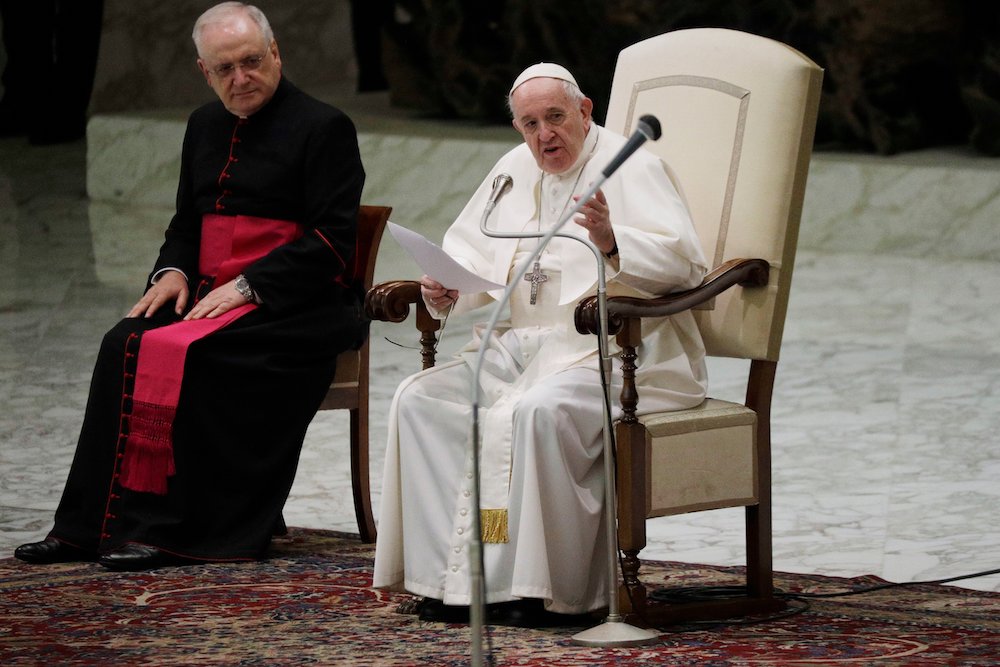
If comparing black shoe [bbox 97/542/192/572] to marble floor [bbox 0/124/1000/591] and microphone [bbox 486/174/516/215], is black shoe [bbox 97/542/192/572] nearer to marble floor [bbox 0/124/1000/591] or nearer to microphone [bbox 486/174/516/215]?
marble floor [bbox 0/124/1000/591]

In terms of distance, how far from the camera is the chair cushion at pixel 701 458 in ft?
13.8

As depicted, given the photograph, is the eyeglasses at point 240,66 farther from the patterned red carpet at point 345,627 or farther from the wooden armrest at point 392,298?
the patterned red carpet at point 345,627

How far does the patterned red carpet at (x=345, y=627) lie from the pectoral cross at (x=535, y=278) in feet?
2.69

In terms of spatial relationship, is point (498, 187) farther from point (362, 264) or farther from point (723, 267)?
point (362, 264)

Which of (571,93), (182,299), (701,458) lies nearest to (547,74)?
(571,93)

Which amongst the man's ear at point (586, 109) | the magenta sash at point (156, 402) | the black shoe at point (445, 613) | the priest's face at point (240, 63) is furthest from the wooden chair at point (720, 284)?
the priest's face at point (240, 63)

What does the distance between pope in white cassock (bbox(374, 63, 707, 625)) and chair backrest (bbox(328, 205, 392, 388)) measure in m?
0.60

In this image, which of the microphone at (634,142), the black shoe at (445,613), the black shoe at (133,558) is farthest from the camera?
the black shoe at (133,558)

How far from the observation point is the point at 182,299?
202 inches

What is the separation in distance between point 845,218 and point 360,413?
5.69 m

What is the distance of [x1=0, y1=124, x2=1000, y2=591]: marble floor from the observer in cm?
523

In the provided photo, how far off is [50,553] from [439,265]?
4.91ft

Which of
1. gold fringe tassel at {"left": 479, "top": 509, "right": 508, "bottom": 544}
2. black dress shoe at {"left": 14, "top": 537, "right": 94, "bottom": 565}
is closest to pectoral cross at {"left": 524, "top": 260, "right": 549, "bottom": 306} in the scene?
gold fringe tassel at {"left": 479, "top": 509, "right": 508, "bottom": 544}

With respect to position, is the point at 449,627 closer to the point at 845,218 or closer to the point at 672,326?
the point at 672,326
